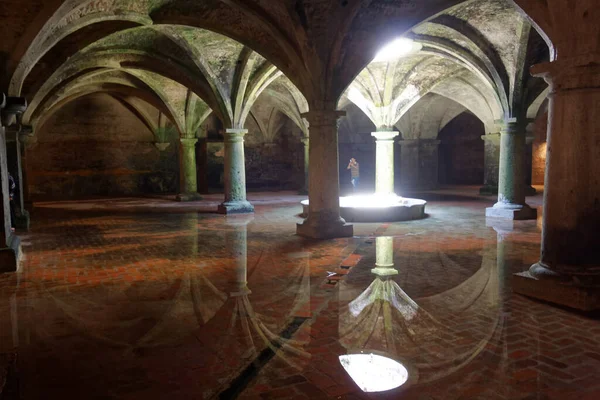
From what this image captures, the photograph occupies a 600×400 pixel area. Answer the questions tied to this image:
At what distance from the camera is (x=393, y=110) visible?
13547mm

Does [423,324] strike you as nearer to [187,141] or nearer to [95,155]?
[187,141]

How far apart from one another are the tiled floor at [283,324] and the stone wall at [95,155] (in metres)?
14.0

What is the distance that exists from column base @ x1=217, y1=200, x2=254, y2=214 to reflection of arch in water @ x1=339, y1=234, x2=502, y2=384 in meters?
8.02

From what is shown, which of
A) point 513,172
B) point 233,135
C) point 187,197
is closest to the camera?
point 513,172

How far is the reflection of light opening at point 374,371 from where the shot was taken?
2.73 metres

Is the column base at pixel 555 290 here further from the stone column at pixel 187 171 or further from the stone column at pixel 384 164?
the stone column at pixel 187 171

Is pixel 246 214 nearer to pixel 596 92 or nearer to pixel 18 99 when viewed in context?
pixel 18 99

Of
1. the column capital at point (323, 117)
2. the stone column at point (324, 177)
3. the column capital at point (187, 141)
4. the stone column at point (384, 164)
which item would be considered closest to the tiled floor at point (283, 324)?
the stone column at point (324, 177)

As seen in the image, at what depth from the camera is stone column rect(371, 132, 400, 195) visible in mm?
13219

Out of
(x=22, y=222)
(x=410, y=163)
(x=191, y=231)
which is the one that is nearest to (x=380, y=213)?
(x=191, y=231)

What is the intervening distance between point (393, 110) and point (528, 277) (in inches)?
380

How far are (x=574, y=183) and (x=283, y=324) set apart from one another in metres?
3.03

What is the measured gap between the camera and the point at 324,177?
8508mm

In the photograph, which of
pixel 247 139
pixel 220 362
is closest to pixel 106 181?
pixel 247 139
